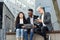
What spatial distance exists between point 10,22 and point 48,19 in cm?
485

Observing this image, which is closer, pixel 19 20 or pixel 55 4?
pixel 19 20

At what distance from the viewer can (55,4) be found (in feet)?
47.8

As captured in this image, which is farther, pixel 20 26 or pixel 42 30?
pixel 20 26

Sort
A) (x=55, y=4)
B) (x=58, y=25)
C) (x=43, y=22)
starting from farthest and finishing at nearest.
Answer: (x=58, y=25)
(x=55, y=4)
(x=43, y=22)

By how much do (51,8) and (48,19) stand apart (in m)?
3.54

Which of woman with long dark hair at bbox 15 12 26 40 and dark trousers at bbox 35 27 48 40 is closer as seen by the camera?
dark trousers at bbox 35 27 48 40

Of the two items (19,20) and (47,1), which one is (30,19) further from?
(47,1)

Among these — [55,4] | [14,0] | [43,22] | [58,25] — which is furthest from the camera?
[14,0]

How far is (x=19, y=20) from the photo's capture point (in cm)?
1369

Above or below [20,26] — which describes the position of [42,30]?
below

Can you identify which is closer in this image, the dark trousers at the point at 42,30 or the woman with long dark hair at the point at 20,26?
the dark trousers at the point at 42,30

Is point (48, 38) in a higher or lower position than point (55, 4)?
lower

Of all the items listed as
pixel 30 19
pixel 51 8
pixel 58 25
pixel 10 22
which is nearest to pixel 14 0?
pixel 10 22

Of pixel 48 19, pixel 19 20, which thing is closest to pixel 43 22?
pixel 48 19
